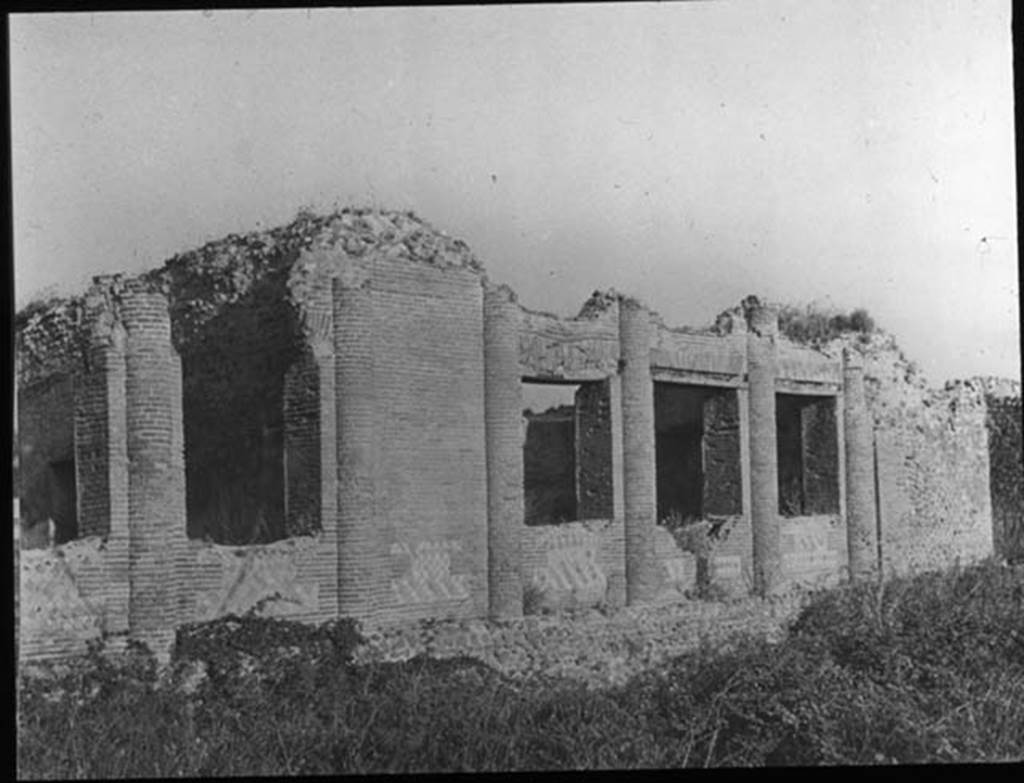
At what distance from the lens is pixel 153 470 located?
9.25m

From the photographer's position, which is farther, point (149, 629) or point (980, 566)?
point (980, 566)

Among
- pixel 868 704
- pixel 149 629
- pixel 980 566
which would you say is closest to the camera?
pixel 149 629

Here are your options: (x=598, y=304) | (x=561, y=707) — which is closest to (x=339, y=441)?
(x=598, y=304)

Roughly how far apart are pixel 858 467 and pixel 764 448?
2.88ft

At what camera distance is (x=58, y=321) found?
934 centimetres

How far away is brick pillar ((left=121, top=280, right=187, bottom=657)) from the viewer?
30.0 ft

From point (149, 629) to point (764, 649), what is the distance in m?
4.29

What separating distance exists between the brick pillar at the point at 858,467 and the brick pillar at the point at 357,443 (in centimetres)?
385

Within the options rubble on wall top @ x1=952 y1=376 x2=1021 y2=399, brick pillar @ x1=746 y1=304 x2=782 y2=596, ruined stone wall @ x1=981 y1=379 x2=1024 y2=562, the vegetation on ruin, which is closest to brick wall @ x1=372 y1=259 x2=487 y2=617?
brick pillar @ x1=746 y1=304 x2=782 y2=596

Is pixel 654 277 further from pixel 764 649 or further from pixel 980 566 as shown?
pixel 980 566

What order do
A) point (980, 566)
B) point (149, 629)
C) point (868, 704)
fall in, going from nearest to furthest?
point (149, 629)
point (868, 704)
point (980, 566)

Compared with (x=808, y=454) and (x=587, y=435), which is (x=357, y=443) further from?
(x=808, y=454)

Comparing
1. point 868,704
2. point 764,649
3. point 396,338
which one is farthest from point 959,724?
point 396,338

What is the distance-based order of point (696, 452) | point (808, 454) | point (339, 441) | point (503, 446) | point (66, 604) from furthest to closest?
1. point (696, 452)
2. point (808, 454)
3. point (503, 446)
4. point (339, 441)
5. point (66, 604)
